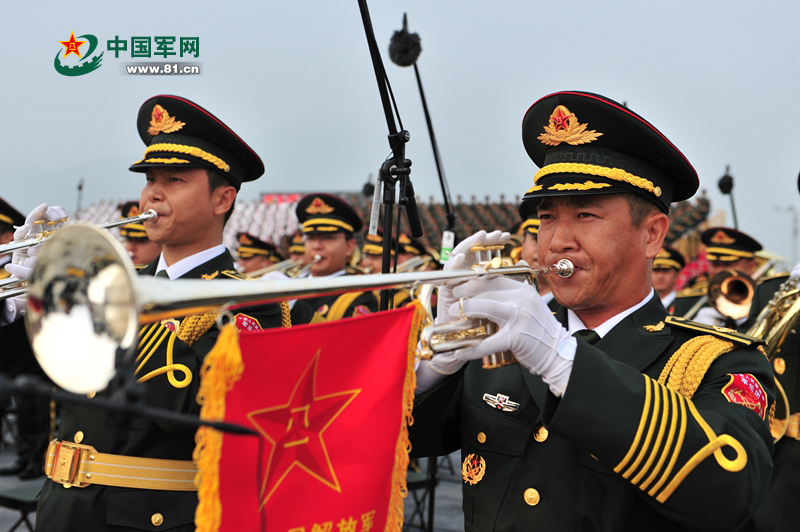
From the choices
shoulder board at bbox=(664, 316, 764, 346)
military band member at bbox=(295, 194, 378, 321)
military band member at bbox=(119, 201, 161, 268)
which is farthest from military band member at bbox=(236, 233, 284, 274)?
shoulder board at bbox=(664, 316, 764, 346)

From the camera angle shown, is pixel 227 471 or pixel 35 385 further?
pixel 227 471

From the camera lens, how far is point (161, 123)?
139 inches

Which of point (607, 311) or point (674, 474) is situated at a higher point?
point (607, 311)

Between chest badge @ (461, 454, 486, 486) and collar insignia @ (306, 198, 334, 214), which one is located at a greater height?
collar insignia @ (306, 198, 334, 214)

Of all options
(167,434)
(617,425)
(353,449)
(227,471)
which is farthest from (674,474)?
(167,434)

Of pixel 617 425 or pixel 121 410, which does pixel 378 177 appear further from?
pixel 121 410

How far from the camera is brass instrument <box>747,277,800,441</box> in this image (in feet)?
14.7

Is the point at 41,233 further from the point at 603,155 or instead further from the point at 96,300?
the point at 603,155

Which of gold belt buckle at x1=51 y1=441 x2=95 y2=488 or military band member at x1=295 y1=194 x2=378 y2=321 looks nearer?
gold belt buckle at x1=51 y1=441 x2=95 y2=488

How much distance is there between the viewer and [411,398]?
6.97 feet

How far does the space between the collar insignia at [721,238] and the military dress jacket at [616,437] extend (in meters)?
6.87

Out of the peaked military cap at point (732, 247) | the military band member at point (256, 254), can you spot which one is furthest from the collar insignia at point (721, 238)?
the military band member at point (256, 254)

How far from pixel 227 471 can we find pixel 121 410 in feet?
2.10

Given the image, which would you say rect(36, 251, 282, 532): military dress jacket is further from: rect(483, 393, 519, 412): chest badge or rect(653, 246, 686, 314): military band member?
rect(653, 246, 686, 314): military band member
